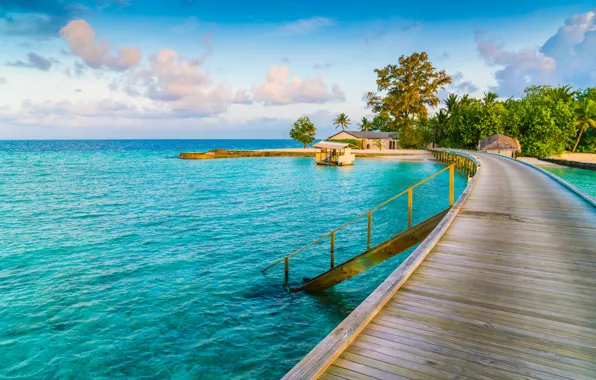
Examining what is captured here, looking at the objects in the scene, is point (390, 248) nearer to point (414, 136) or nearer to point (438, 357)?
point (438, 357)

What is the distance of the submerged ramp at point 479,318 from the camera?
11.9ft

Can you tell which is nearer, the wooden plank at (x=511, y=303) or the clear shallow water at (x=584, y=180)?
the wooden plank at (x=511, y=303)

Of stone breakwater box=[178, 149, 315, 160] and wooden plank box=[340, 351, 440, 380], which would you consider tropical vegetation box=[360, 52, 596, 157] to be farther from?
wooden plank box=[340, 351, 440, 380]

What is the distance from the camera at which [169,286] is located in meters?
11.9

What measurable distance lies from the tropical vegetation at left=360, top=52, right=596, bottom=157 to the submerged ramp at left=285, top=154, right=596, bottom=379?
60549 mm

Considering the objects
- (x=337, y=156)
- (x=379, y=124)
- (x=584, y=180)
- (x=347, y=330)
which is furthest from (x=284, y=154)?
(x=347, y=330)

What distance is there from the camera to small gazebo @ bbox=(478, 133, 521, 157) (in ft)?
178

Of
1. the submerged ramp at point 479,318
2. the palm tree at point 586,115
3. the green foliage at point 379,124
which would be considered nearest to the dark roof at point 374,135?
the green foliage at point 379,124

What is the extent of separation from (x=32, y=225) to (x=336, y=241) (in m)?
17.4

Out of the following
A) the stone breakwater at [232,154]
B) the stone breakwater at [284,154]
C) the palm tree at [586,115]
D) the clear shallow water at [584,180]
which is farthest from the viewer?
the stone breakwater at [232,154]

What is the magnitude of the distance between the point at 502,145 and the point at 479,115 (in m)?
9.59

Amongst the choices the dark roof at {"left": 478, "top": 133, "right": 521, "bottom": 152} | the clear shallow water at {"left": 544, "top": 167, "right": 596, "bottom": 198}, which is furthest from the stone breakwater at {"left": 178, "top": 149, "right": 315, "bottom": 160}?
the clear shallow water at {"left": 544, "top": 167, "right": 596, "bottom": 198}

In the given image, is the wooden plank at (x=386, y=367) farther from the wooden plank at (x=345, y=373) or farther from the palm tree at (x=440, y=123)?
the palm tree at (x=440, y=123)

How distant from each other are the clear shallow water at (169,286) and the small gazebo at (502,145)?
3648 cm
